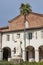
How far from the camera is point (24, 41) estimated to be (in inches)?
2416

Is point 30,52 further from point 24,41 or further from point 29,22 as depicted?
point 29,22

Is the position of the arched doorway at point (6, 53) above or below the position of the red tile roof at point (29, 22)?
below

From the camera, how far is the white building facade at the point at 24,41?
59438 millimetres

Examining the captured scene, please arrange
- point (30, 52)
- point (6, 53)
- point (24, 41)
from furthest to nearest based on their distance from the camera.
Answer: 1. point (6, 53)
2. point (30, 52)
3. point (24, 41)

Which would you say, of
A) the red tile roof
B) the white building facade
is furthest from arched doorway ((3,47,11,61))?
the red tile roof

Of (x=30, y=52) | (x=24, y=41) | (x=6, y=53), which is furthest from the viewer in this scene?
(x=6, y=53)

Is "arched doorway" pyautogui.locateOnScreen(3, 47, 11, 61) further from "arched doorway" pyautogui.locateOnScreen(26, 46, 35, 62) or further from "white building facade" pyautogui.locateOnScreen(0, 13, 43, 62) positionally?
"arched doorway" pyautogui.locateOnScreen(26, 46, 35, 62)

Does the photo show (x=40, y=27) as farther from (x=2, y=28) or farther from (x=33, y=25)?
(x=2, y=28)

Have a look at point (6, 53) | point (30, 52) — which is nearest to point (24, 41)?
point (30, 52)

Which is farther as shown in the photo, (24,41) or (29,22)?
(29,22)

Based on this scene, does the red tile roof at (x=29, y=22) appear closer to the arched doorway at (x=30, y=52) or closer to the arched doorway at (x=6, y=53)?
the arched doorway at (x=6, y=53)

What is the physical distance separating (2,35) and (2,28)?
2386 mm

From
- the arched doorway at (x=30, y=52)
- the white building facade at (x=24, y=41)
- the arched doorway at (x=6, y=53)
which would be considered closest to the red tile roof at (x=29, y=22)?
the white building facade at (x=24, y=41)

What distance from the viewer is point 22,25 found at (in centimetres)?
6400
